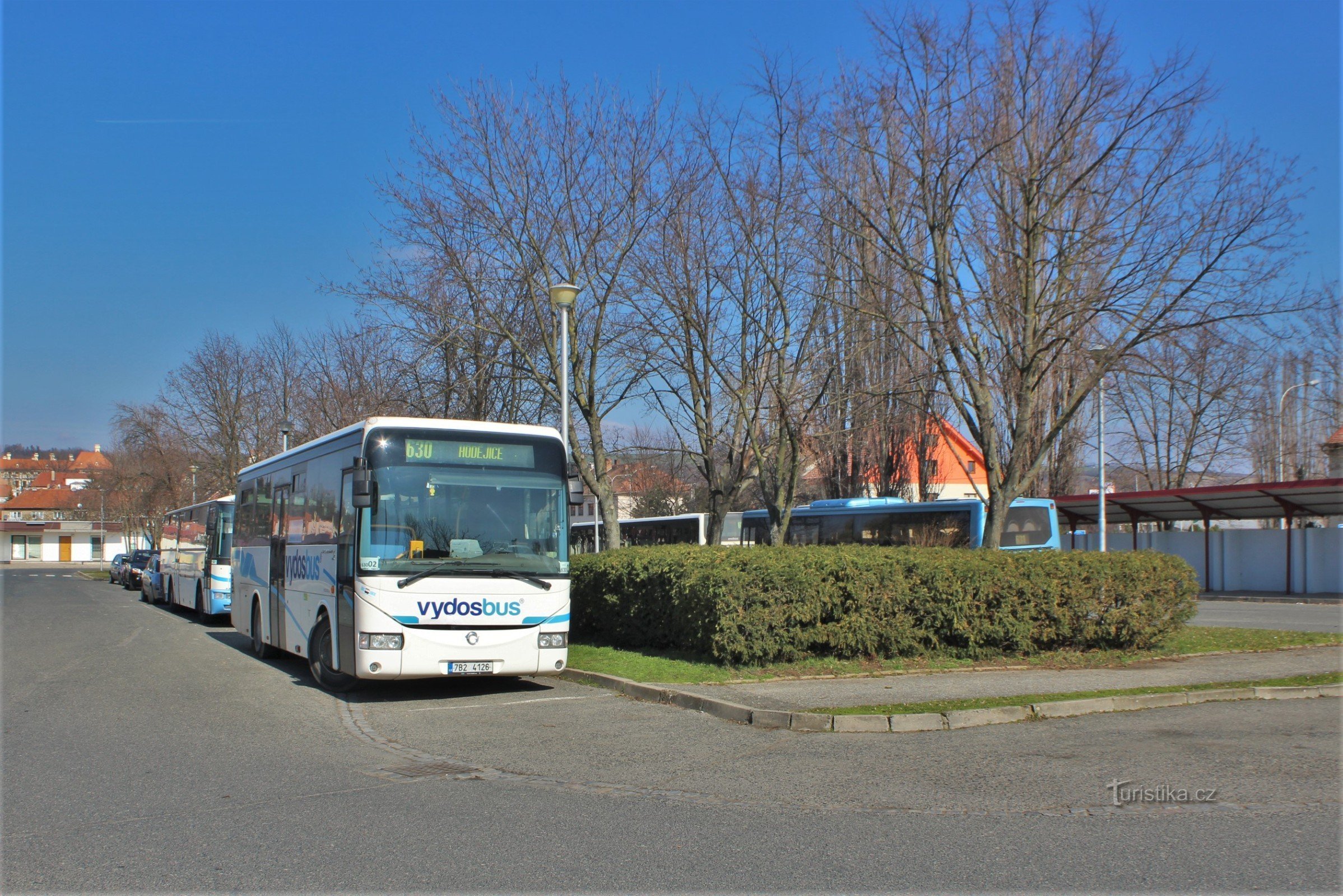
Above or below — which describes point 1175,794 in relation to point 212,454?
below

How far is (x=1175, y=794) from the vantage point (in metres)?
6.77

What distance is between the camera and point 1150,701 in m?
10.5

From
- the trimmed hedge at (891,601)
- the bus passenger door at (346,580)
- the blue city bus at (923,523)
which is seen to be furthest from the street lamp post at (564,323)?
the blue city bus at (923,523)

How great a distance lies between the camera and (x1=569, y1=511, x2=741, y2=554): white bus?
35844 millimetres

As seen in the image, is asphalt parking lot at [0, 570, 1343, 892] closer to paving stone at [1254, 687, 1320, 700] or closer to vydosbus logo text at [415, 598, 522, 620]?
paving stone at [1254, 687, 1320, 700]

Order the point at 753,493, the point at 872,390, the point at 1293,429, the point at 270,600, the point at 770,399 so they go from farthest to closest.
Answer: the point at 753,493, the point at 1293,429, the point at 770,399, the point at 872,390, the point at 270,600

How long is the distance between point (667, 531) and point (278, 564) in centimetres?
2366

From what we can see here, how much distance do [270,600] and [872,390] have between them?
1007 cm

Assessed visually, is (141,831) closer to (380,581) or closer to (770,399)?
(380,581)

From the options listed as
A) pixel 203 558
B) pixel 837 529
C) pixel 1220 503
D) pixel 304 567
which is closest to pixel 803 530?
pixel 837 529

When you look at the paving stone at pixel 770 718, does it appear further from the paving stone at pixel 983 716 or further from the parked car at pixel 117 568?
the parked car at pixel 117 568

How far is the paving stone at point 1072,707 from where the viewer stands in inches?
392

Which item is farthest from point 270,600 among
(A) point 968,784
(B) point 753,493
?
(B) point 753,493

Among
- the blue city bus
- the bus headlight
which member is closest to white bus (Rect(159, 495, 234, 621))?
the bus headlight
